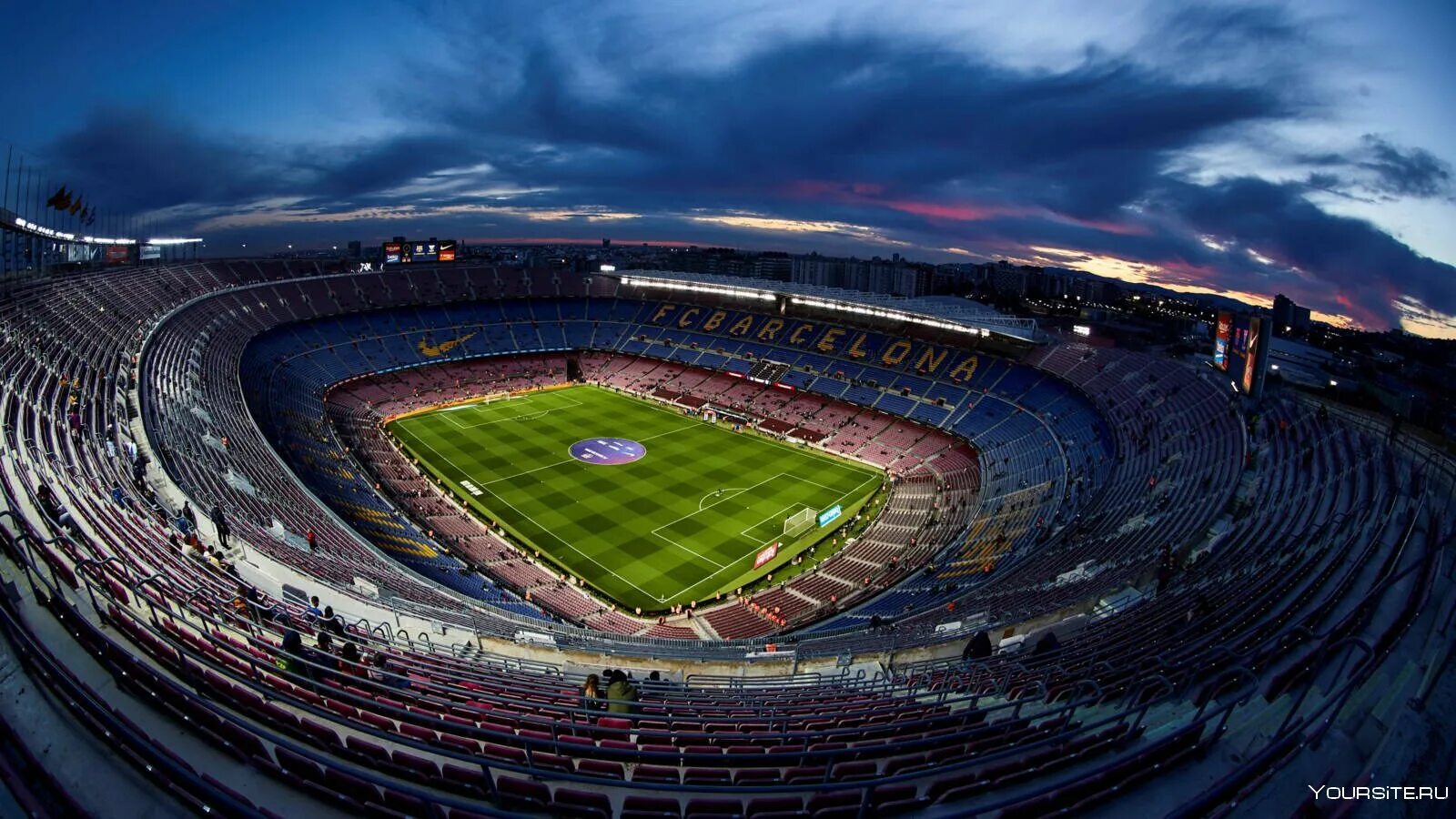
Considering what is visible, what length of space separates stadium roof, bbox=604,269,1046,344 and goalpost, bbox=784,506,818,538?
2299cm

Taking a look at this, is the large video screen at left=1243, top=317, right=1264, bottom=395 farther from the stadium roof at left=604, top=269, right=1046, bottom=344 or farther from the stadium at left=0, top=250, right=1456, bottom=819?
the stadium roof at left=604, top=269, right=1046, bottom=344

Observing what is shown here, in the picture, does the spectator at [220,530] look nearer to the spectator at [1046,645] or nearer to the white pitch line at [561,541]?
the white pitch line at [561,541]

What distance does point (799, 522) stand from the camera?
36.0 metres

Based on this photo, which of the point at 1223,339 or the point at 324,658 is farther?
the point at 1223,339

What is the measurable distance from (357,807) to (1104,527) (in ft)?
82.0

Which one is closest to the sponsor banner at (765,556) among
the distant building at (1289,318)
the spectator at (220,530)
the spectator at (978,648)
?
the spectator at (978,648)

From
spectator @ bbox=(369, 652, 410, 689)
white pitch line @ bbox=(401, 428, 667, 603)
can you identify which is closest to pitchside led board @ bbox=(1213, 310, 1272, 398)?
white pitch line @ bbox=(401, 428, 667, 603)

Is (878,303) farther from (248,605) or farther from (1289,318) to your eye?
(248,605)

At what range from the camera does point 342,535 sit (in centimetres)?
2425

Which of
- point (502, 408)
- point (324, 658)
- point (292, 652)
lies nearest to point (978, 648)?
point (324, 658)

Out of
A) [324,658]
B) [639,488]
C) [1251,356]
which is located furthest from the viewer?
[639,488]

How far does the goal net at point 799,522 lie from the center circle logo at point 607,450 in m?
14.0

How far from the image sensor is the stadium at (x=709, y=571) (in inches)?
274

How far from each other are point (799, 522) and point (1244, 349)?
71.3 feet
